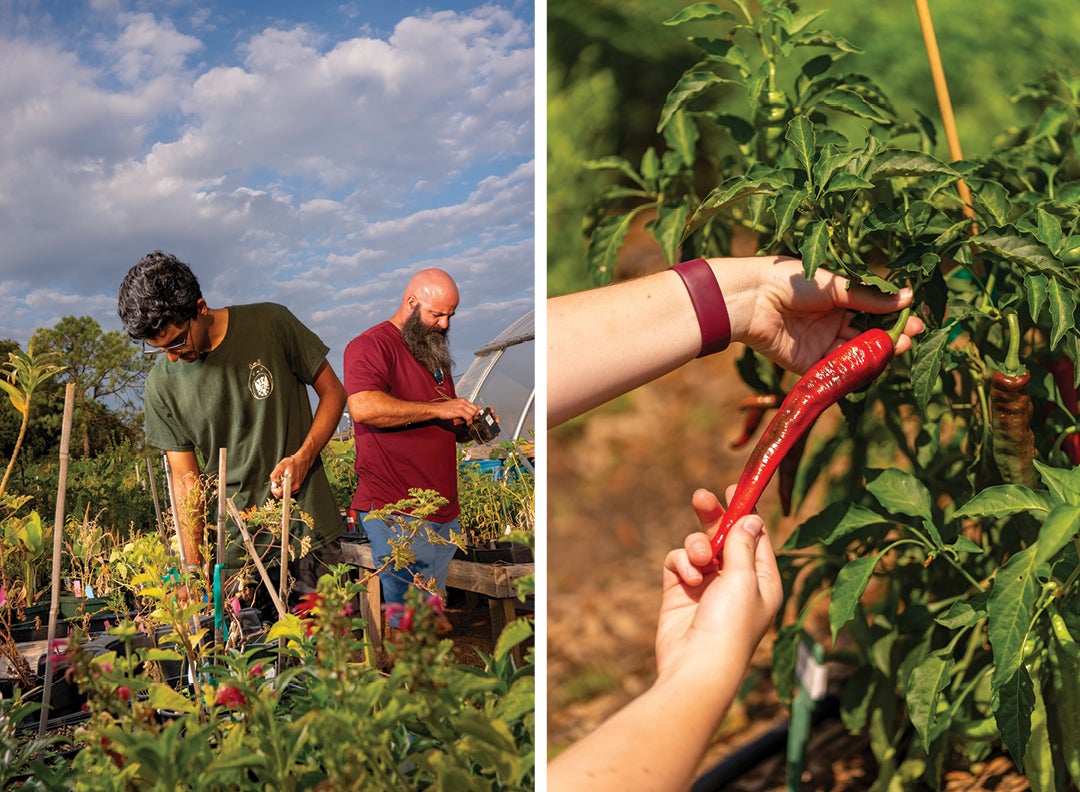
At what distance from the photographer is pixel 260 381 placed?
185 centimetres

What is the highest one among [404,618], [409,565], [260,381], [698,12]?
[698,12]

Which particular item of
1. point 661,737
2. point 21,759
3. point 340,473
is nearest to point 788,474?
point 661,737

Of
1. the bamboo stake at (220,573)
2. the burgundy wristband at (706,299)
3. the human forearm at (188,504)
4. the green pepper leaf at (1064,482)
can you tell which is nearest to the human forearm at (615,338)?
the burgundy wristband at (706,299)

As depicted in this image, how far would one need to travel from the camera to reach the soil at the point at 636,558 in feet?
4.06

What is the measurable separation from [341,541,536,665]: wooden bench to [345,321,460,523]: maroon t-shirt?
0.94 feet

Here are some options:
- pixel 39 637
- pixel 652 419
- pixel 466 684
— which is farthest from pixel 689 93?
pixel 39 637

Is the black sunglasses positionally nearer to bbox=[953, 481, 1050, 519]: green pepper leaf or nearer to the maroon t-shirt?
the maroon t-shirt

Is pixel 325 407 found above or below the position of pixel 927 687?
above

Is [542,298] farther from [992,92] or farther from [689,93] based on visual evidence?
[992,92]

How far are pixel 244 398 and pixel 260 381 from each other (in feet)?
0.15

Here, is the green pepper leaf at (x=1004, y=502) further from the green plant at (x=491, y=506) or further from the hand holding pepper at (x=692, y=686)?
the green plant at (x=491, y=506)

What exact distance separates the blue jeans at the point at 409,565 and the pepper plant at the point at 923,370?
0.79m

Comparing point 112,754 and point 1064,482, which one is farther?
point 1064,482

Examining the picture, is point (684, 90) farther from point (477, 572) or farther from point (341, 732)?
point (477, 572)
